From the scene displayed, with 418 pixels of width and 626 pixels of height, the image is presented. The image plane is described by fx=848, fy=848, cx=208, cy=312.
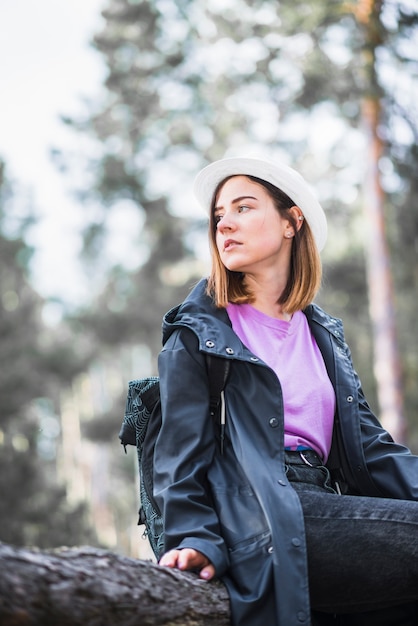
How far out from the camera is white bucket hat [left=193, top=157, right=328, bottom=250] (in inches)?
127

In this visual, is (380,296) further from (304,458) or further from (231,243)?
(304,458)

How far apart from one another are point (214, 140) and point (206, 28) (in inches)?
119

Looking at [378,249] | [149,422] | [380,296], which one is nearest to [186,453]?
[149,422]

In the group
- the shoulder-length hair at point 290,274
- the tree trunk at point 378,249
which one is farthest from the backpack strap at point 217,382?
the tree trunk at point 378,249

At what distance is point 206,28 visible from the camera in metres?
17.8

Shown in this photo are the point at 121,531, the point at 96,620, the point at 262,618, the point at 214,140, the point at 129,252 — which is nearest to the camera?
the point at 96,620

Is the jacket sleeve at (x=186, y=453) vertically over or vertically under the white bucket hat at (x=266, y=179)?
under

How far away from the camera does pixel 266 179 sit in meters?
3.25

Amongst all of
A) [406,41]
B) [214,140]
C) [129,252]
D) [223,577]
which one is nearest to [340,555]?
[223,577]

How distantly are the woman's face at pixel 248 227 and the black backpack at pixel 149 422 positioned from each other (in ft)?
1.72

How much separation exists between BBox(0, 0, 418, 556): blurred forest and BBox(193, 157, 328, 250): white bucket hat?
9.31 meters

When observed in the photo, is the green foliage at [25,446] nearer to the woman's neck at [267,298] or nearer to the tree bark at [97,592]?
the woman's neck at [267,298]

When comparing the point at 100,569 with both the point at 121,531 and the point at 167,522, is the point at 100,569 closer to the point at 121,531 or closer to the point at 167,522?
the point at 167,522

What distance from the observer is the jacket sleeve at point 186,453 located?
99.7 inches
